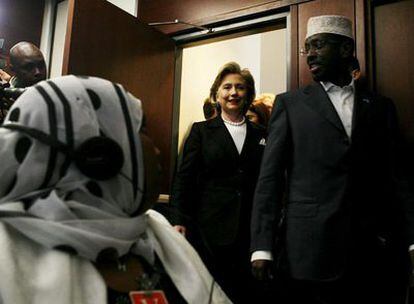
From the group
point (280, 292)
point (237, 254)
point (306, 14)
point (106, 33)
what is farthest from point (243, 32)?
point (280, 292)

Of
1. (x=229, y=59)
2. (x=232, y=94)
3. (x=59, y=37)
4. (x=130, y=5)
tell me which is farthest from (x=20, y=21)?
(x=232, y=94)

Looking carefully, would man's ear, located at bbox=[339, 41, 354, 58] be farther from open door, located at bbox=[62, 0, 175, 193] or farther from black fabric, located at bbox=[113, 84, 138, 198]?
black fabric, located at bbox=[113, 84, 138, 198]

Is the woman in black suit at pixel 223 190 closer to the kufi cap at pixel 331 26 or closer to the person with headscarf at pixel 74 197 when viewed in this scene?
the kufi cap at pixel 331 26

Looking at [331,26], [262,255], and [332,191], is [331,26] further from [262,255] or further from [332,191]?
[262,255]

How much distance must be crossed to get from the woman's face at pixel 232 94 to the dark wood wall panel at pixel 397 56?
2.12 feet

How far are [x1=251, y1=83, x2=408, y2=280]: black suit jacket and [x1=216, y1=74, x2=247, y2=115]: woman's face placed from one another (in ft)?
1.86

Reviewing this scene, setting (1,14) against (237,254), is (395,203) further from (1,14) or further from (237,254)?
(1,14)

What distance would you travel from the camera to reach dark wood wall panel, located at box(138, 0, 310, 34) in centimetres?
245

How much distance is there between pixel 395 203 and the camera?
1514 mm

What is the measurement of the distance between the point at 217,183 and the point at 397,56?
1.02m

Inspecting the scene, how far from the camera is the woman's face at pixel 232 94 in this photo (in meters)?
2.21

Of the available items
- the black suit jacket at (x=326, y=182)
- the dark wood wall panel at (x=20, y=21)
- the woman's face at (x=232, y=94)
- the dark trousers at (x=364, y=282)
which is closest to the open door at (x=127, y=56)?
the woman's face at (x=232, y=94)

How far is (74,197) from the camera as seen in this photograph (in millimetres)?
688

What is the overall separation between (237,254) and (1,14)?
267 cm
